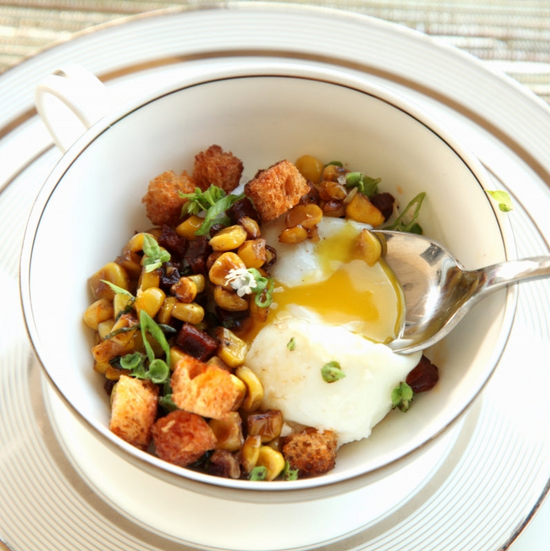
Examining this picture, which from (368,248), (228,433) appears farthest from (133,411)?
(368,248)

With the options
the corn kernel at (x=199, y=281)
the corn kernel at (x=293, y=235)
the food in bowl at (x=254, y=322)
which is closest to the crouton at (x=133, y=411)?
the food in bowl at (x=254, y=322)

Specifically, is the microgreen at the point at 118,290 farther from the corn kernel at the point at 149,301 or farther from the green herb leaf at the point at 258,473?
the green herb leaf at the point at 258,473

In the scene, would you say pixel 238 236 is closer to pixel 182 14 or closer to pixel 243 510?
pixel 243 510

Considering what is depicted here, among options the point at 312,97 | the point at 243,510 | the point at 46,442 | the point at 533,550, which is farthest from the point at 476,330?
the point at 46,442

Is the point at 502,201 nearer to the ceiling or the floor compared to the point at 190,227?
nearer to the ceiling

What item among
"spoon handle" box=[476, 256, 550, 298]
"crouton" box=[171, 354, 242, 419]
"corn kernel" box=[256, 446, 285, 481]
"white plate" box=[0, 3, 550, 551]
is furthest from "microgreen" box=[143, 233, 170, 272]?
"spoon handle" box=[476, 256, 550, 298]

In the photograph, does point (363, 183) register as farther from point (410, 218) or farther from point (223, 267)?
point (223, 267)

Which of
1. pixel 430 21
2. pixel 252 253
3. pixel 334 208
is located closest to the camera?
pixel 252 253
